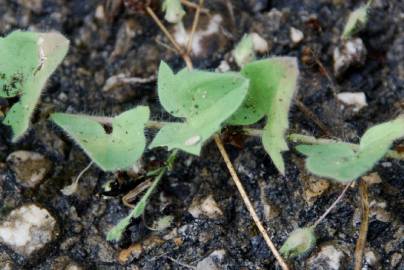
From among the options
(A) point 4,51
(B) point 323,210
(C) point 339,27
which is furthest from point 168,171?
(C) point 339,27

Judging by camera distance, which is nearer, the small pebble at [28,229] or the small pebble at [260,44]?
the small pebble at [28,229]

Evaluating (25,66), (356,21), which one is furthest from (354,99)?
(25,66)

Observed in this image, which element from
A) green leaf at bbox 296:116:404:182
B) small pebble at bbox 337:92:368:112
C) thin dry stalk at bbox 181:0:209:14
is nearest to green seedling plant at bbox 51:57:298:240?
green leaf at bbox 296:116:404:182

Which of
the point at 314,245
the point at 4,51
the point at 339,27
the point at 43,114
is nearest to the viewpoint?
the point at 314,245

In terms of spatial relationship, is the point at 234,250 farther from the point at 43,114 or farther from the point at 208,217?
the point at 43,114

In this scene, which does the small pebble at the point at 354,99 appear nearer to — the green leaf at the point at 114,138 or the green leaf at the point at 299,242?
the green leaf at the point at 299,242

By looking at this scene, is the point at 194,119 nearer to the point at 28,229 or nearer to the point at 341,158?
the point at 341,158

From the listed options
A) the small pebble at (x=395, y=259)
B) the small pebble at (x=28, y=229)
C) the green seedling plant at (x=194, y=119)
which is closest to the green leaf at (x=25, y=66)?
the green seedling plant at (x=194, y=119)
